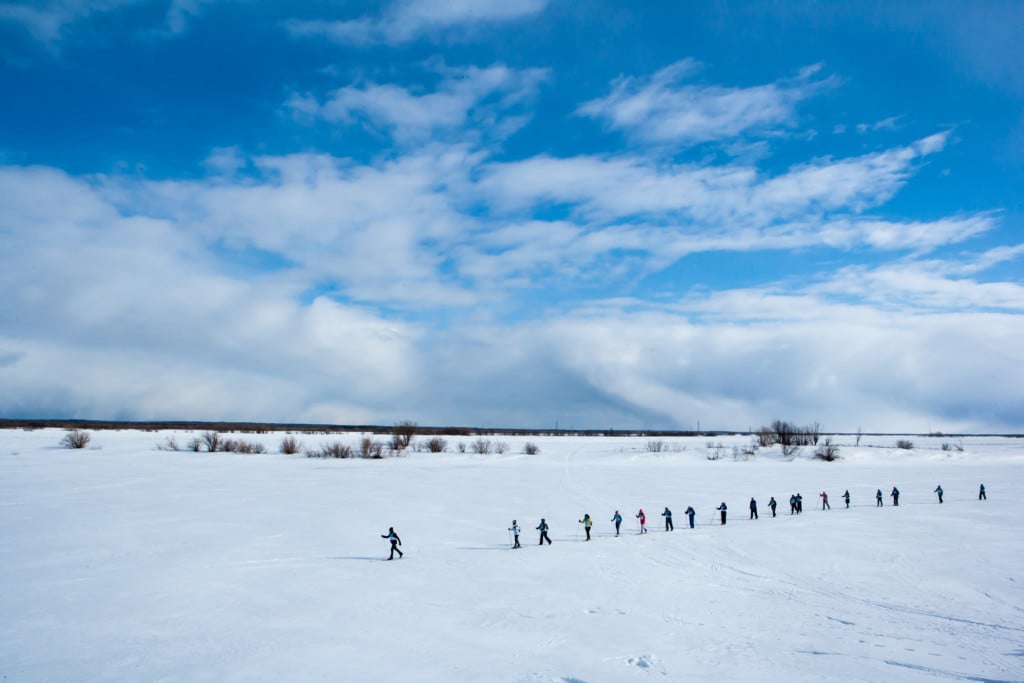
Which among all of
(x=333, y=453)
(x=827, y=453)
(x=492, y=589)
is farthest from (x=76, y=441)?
(x=827, y=453)

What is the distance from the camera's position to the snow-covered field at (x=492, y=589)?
35.7 feet

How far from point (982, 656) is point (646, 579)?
26.0ft

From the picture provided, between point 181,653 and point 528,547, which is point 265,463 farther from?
point 181,653

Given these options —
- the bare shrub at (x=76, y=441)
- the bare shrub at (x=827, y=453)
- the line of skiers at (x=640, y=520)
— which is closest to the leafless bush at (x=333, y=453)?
the bare shrub at (x=76, y=441)

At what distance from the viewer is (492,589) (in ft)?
52.1

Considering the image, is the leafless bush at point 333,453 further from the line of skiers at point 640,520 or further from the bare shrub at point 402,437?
the line of skiers at point 640,520

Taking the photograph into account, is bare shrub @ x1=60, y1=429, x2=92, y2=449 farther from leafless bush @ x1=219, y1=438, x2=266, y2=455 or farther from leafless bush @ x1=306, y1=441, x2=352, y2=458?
leafless bush @ x1=306, y1=441, x2=352, y2=458

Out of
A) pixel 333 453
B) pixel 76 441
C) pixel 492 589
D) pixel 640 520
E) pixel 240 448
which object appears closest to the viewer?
pixel 492 589

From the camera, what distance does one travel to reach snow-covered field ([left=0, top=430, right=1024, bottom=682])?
1088 cm

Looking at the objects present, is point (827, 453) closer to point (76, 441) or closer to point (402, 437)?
point (402, 437)

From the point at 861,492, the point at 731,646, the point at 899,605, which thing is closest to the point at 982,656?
the point at 899,605

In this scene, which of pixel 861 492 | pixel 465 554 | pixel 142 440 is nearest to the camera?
pixel 465 554

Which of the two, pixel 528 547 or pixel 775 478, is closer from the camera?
pixel 528 547

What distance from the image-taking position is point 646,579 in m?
16.9
